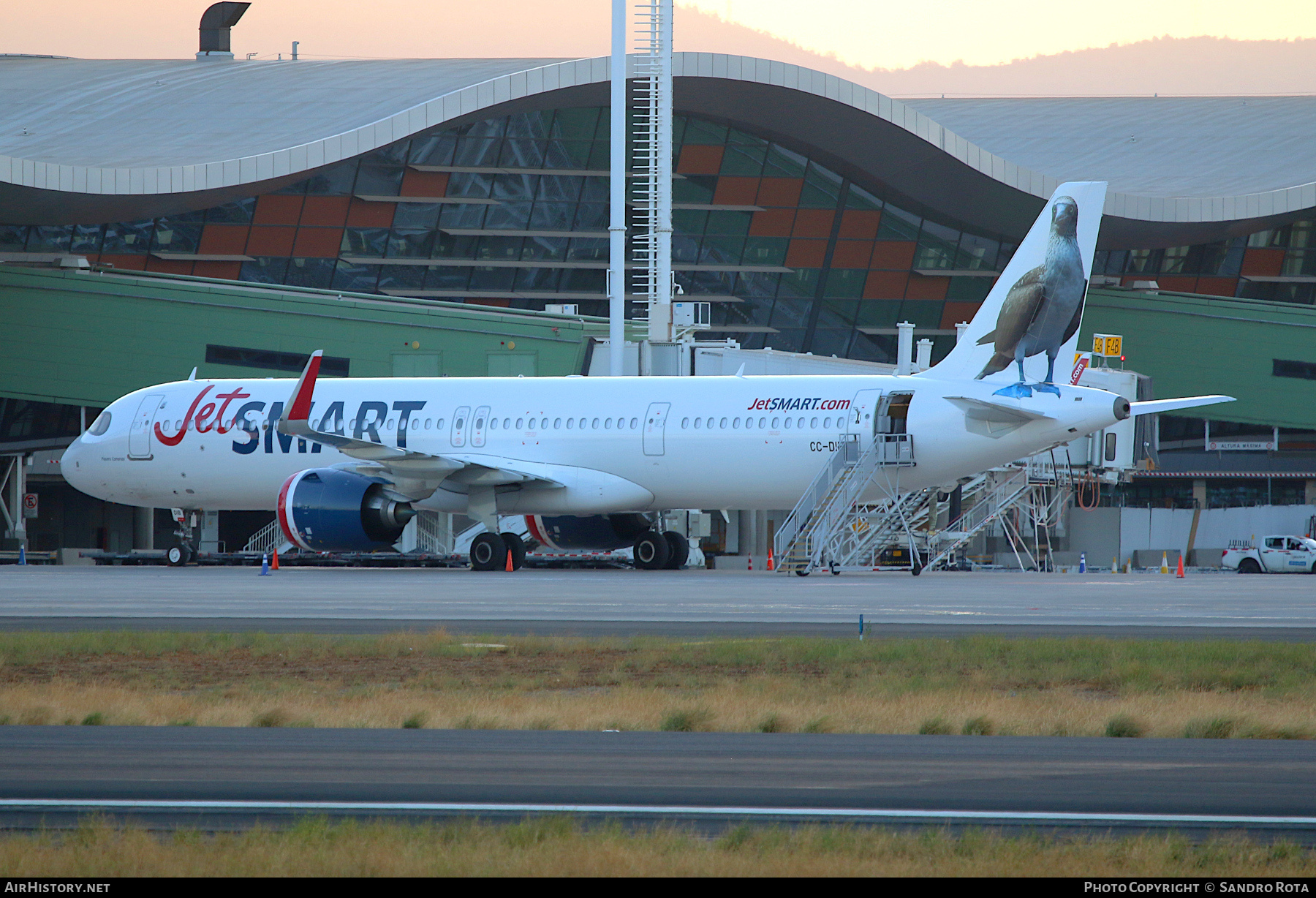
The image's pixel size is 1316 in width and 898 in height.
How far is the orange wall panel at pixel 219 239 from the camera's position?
5056 centimetres

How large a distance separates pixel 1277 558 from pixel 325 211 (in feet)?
102

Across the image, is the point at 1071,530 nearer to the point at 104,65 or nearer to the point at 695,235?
the point at 695,235

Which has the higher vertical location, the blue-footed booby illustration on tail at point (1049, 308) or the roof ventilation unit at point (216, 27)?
the roof ventilation unit at point (216, 27)

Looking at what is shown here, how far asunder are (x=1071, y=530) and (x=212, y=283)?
26739 mm

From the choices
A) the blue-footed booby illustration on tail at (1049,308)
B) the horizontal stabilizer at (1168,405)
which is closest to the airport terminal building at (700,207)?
the blue-footed booby illustration on tail at (1049,308)

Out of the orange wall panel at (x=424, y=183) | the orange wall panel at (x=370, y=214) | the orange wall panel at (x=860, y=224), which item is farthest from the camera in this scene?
the orange wall panel at (x=860, y=224)

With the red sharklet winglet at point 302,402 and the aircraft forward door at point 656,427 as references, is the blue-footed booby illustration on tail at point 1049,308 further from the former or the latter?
the red sharklet winglet at point 302,402

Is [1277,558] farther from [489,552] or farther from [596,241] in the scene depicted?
[596,241]

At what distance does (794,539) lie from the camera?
28719 millimetres

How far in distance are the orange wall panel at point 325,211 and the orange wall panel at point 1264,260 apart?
111ft

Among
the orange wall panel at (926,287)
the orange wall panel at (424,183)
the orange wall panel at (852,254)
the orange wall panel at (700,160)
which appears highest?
the orange wall panel at (700,160)

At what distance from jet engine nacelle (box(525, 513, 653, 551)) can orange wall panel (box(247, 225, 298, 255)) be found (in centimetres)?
2211

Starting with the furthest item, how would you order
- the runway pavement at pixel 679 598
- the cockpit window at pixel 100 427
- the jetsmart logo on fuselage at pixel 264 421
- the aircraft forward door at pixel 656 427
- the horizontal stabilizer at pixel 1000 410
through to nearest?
the cockpit window at pixel 100 427 → the jetsmart logo on fuselage at pixel 264 421 → the aircraft forward door at pixel 656 427 → the horizontal stabilizer at pixel 1000 410 → the runway pavement at pixel 679 598
